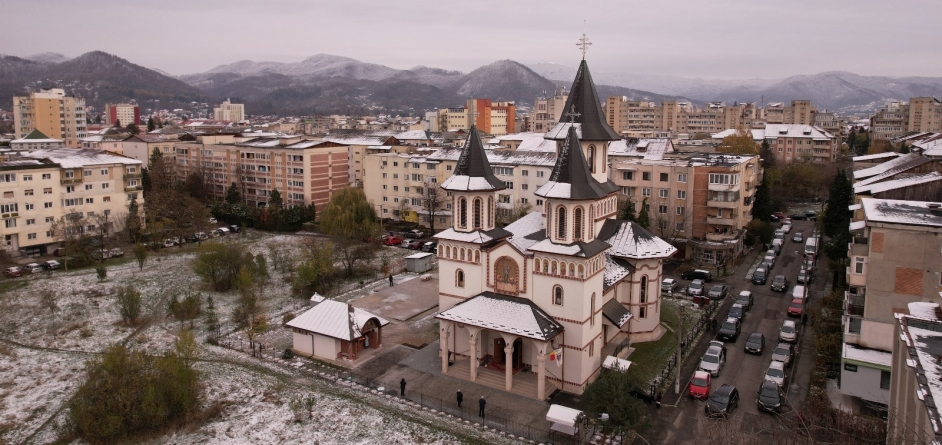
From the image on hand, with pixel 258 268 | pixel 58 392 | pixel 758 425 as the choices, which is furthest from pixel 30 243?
pixel 758 425

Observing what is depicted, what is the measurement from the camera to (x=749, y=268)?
46906 mm

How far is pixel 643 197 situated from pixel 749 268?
9.54 m

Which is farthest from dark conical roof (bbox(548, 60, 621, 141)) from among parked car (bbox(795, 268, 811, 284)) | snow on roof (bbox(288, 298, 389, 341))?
parked car (bbox(795, 268, 811, 284))

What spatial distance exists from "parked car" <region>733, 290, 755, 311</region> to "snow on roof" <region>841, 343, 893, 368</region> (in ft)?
38.3

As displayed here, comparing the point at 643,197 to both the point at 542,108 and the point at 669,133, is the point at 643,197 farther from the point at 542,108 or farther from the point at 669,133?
the point at 542,108

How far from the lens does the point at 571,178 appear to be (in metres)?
26.3

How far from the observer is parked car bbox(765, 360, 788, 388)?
27.0 metres

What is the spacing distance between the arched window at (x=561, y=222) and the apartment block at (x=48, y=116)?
92.6 metres

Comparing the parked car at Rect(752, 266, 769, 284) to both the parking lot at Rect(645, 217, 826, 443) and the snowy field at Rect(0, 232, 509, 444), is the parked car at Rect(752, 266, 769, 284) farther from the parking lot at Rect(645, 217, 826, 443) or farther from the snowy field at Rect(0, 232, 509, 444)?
the snowy field at Rect(0, 232, 509, 444)

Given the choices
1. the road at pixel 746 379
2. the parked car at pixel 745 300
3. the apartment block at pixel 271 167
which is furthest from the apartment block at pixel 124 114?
the road at pixel 746 379

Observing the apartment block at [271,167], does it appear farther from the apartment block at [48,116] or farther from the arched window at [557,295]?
the arched window at [557,295]

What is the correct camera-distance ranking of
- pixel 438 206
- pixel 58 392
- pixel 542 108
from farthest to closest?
pixel 542 108
pixel 438 206
pixel 58 392

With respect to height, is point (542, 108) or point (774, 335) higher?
point (542, 108)

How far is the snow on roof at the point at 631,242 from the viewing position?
32.5m
